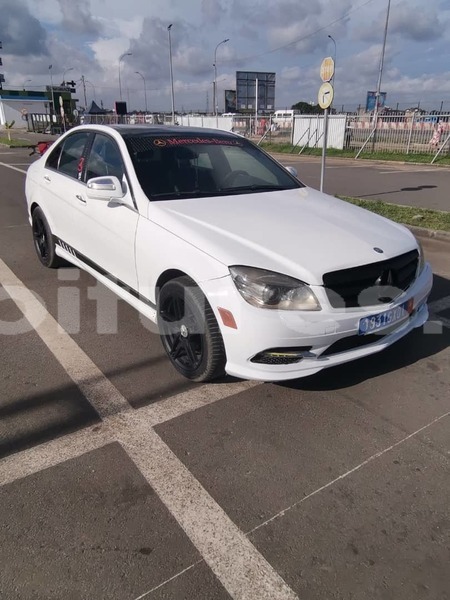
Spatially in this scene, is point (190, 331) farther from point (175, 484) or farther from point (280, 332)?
point (175, 484)

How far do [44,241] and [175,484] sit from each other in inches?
157

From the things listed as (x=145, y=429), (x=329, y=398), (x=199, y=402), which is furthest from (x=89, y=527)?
(x=329, y=398)

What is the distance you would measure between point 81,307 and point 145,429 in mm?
2146

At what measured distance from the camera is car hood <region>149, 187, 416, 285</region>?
9.36 ft

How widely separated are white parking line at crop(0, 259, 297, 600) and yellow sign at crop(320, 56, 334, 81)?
7635 mm

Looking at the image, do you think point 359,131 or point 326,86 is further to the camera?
point 359,131

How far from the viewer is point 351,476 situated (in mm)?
2529

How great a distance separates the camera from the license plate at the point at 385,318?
115 inches

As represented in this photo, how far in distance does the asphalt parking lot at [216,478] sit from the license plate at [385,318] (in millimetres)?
512

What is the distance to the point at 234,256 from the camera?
2844mm

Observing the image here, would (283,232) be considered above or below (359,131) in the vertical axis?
below

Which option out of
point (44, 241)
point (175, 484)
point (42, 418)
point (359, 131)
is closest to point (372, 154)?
point (359, 131)

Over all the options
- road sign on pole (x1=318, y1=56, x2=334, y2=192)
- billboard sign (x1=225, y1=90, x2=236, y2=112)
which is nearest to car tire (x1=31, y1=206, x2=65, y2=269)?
road sign on pole (x1=318, y1=56, x2=334, y2=192)

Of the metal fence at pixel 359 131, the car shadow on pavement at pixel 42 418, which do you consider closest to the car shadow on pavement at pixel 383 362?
the car shadow on pavement at pixel 42 418
